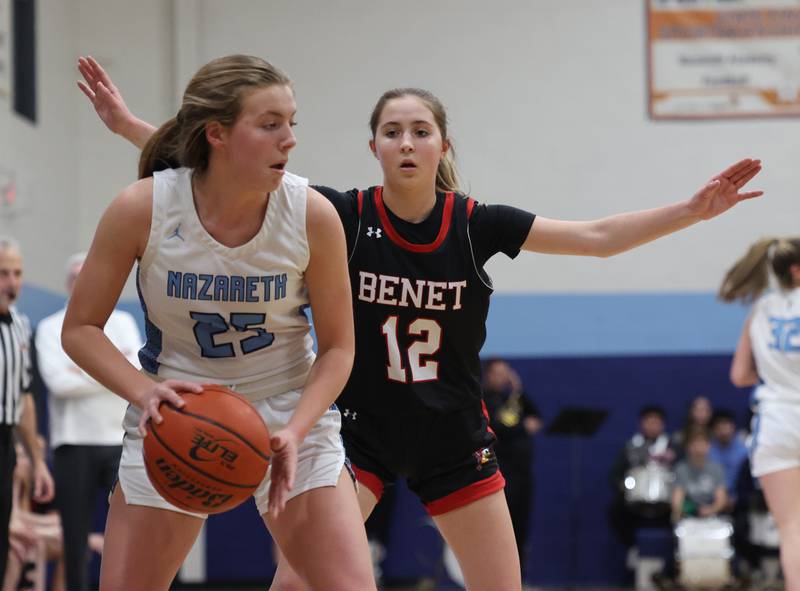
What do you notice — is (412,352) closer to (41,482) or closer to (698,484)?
(41,482)

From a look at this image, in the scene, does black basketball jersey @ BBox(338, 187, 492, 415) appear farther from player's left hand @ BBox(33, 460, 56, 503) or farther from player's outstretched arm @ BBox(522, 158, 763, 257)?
A: player's left hand @ BBox(33, 460, 56, 503)

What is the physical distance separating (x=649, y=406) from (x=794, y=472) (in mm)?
5080

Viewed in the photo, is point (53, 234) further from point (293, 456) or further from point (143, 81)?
point (293, 456)

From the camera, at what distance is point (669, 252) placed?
11531mm

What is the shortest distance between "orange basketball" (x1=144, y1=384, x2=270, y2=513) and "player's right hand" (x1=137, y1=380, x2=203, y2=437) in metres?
0.02

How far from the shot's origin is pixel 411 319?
12.9ft

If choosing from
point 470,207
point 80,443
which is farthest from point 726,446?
point 470,207

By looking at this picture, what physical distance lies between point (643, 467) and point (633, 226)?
7005 mm

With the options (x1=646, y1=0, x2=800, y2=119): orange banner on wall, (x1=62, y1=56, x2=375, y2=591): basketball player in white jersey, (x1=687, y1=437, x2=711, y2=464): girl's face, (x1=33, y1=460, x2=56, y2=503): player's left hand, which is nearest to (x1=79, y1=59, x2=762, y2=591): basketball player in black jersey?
(x1=62, y1=56, x2=375, y2=591): basketball player in white jersey

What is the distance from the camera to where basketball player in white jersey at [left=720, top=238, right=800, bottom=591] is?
5.77 metres

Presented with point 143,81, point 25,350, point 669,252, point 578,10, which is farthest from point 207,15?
point 25,350

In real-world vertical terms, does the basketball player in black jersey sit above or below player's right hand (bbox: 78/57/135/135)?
below

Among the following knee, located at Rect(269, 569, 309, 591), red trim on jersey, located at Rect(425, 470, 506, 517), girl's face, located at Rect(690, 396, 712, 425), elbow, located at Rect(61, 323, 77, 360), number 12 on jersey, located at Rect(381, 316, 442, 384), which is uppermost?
elbow, located at Rect(61, 323, 77, 360)

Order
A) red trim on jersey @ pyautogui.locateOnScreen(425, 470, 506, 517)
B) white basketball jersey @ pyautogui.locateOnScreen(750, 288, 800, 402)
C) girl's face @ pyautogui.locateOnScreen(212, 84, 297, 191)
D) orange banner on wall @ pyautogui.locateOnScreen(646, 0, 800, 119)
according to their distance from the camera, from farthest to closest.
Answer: orange banner on wall @ pyautogui.locateOnScreen(646, 0, 800, 119)
white basketball jersey @ pyautogui.locateOnScreen(750, 288, 800, 402)
red trim on jersey @ pyautogui.locateOnScreen(425, 470, 506, 517)
girl's face @ pyautogui.locateOnScreen(212, 84, 297, 191)
